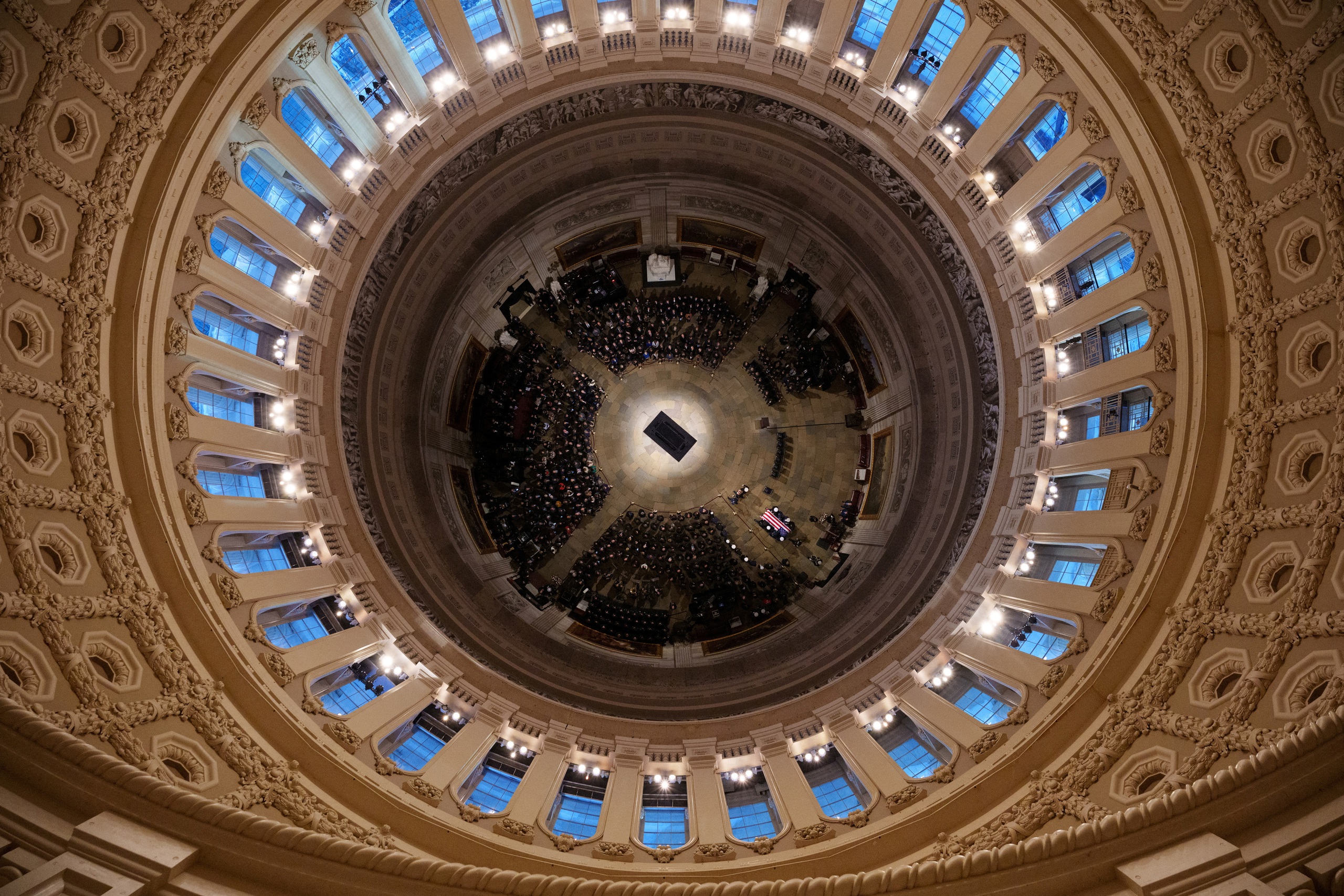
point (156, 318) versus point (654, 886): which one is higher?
point (156, 318)

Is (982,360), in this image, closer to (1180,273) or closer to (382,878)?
(1180,273)

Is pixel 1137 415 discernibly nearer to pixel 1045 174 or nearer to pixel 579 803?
pixel 1045 174

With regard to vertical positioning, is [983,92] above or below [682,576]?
above

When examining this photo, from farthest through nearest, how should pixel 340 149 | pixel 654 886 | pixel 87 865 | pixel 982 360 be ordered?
1. pixel 982 360
2. pixel 340 149
3. pixel 654 886
4. pixel 87 865

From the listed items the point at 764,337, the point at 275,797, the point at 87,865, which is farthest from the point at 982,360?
the point at 87,865

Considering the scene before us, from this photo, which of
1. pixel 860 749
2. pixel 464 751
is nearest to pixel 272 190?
pixel 464 751

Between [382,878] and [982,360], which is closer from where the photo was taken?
[382,878]
